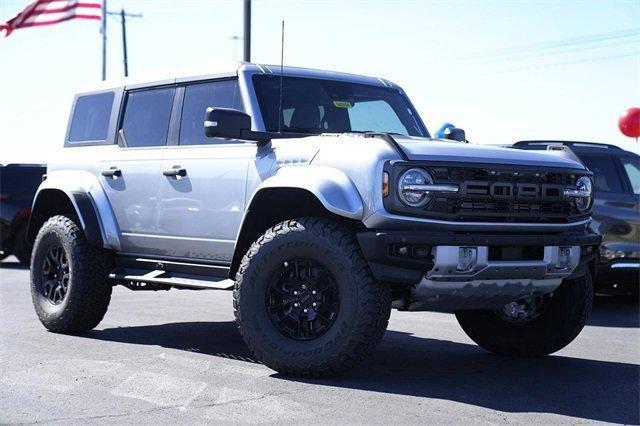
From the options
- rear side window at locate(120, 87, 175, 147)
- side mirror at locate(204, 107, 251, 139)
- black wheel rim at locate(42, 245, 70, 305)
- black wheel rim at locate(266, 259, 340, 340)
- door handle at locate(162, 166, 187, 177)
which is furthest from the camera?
black wheel rim at locate(42, 245, 70, 305)

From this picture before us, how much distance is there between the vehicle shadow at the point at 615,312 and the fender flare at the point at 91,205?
4771mm

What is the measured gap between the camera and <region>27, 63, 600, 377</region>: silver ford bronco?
593 cm

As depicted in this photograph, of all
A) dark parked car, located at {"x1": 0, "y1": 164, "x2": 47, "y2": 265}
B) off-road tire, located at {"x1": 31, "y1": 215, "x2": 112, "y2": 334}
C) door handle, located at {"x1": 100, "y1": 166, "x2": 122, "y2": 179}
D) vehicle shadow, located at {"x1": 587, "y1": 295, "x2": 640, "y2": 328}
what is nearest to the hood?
door handle, located at {"x1": 100, "y1": 166, "x2": 122, "y2": 179}

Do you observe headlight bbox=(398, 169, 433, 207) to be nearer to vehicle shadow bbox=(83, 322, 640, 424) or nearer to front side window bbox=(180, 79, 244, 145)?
vehicle shadow bbox=(83, 322, 640, 424)

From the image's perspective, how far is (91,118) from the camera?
8883 mm

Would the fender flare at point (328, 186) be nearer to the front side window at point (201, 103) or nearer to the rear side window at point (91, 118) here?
the front side window at point (201, 103)

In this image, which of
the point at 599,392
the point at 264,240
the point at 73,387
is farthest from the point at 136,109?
the point at 599,392

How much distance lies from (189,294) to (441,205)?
7.09 meters

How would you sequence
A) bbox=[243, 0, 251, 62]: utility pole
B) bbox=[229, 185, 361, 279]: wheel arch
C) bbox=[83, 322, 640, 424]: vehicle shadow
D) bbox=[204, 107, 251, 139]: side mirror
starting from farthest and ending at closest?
1. bbox=[243, 0, 251, 62]: utility pole
2. bbox=[204, 107, 251, 139]: side mirror
3. bbox=[229, 185, 361, 279]: wheel arch
4. bbox=[83, 322, 640, 424]: vehicle shadow

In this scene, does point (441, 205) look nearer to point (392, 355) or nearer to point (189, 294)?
point (392, 355)

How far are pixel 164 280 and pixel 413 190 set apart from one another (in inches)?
93.7

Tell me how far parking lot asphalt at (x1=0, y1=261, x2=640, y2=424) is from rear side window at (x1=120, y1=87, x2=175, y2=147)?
159cm

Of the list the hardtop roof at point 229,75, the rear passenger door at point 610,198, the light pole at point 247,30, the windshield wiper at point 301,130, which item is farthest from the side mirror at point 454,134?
the light pole at point 247,30

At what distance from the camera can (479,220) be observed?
609 centimetres
